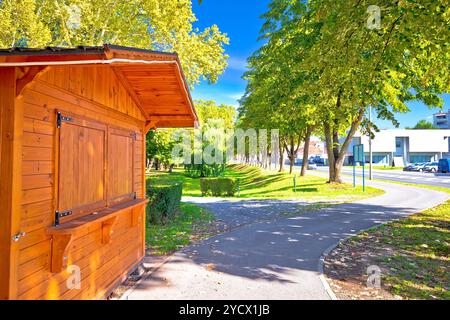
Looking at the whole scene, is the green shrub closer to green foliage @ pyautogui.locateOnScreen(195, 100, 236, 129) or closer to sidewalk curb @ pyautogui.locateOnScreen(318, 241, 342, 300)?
sidewalk curb @ pyautogui.locateOnScreen(318, 241, 342, 300)

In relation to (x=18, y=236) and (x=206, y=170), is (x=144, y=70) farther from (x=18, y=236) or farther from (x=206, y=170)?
(x=206, y=170)

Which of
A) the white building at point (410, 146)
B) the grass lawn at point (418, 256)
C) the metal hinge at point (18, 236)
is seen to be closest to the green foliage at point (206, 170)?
the grass lawn at point (418, 256)

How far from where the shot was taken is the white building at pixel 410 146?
75250 millimetres

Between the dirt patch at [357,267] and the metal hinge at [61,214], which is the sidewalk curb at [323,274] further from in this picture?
the metal hinge at [61,214]

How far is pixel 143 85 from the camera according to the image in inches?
238

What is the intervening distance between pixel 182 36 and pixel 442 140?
79.1 meters

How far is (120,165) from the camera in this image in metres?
5.83

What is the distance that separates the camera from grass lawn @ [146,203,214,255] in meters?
8.87

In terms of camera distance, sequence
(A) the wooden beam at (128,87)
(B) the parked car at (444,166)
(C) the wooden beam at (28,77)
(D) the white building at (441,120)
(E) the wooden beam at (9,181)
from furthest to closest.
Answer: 1. (D) the white building at (441,120)
2. (B) the parked car at (444,166)
3. (A) the wooden beam at (128,87)
4. (C) the wooden beam at (28,77)
5. (E) the wooden beam at (9,181)

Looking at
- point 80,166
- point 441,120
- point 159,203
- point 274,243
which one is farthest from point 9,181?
point 441,120

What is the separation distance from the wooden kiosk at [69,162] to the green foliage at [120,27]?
1294 cm
